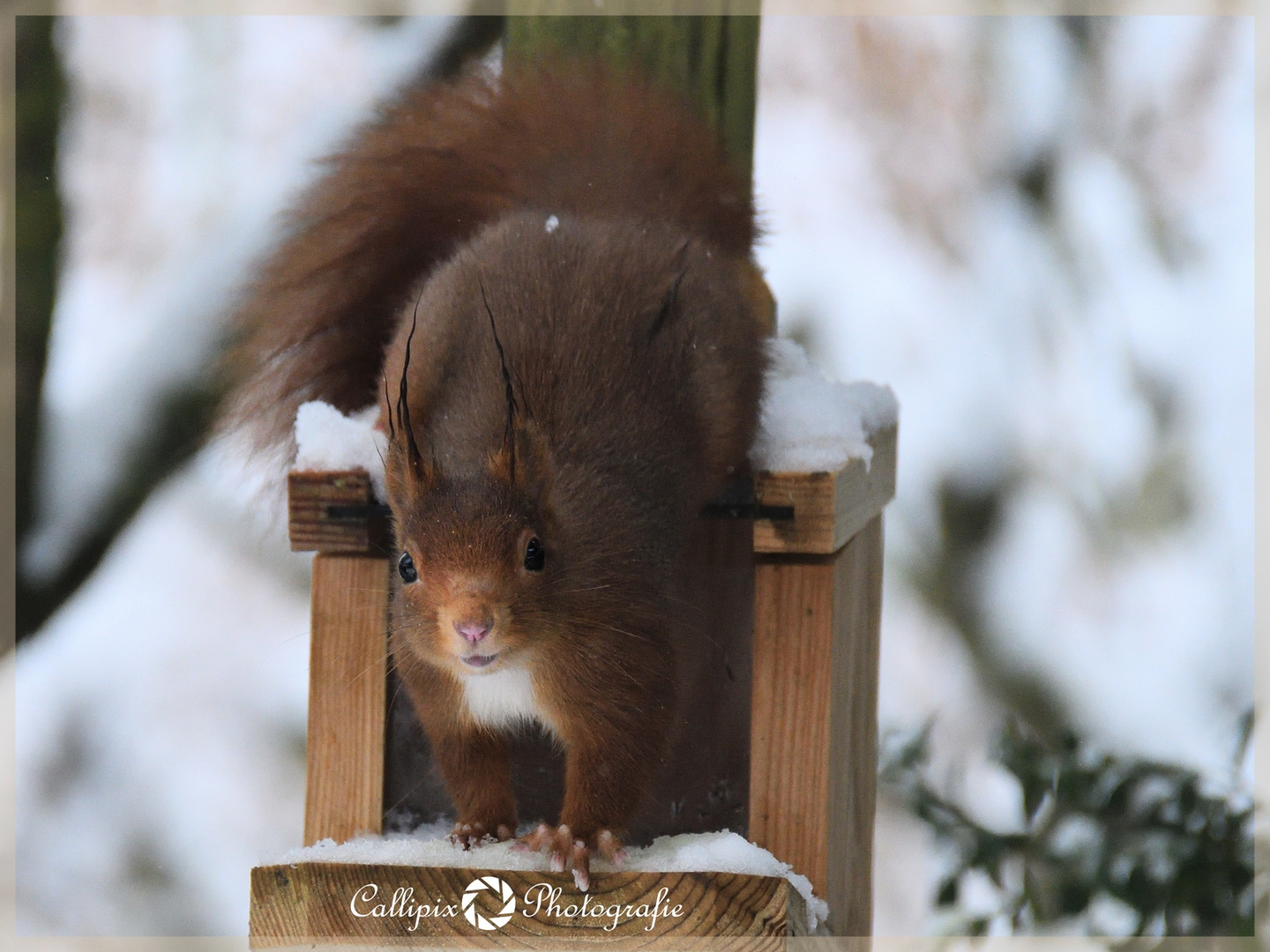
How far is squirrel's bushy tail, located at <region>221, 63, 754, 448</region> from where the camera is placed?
1.73 metres

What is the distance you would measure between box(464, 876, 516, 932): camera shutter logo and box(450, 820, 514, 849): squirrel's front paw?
0.14 meters

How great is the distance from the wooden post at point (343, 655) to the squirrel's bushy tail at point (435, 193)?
252mm

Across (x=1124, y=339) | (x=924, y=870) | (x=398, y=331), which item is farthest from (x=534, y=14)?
(x=924, y=870)

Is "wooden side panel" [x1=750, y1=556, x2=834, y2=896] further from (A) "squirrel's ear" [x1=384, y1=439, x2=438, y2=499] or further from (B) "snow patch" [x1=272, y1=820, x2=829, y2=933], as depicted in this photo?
(A) "squirrel's ear" [x1=384, y1=439, x2=438, y2=499]

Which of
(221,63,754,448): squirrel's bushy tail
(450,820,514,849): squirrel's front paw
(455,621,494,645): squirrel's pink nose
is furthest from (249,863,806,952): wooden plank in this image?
(221,63,754,448): squirrel's bushy tail

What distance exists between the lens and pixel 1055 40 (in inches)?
106

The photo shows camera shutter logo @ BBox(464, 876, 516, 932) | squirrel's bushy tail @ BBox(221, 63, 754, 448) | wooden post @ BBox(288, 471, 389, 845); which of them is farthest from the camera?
squirrel's bushy tail @ BBox(221, 63, 754, 448)

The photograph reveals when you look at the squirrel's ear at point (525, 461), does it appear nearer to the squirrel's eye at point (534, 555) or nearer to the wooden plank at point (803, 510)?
the squirrel's eye at point (534, 555)

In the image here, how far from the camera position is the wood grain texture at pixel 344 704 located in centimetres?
158

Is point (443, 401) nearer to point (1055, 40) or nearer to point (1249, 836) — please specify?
point (1249, 836)

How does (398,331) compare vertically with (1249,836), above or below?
above

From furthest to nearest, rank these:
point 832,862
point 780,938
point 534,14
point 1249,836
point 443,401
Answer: point 1249,836
point 534,14
point 832,862
point 443,401
point 780,938

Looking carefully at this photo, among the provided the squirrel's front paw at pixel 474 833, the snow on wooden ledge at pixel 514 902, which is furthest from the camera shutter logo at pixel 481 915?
the squirrel's front paw at pixel 474 833

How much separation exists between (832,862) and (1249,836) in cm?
94
